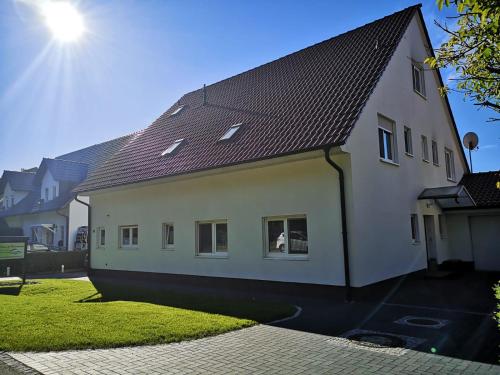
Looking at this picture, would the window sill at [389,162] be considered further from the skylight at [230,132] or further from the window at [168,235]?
the window at [168,235]

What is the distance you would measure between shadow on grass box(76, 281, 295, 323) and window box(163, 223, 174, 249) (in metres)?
2.24

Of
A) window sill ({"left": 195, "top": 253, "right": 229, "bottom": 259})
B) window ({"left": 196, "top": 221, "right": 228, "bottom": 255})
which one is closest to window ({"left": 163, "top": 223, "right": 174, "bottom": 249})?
window ({"left": 196, "top": 221, "right": 228, "bottom": 255})

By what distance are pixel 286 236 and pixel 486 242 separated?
A: 33.8 ft

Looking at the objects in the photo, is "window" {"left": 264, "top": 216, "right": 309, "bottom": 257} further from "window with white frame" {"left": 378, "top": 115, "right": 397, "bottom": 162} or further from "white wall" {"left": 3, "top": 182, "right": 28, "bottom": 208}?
"white wall" {"left": 3, "top": 182, "right": 28, "bottom": 208}

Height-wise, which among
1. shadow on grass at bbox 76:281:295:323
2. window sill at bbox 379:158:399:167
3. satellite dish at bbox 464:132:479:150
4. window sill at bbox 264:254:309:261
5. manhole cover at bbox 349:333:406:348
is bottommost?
manhole cover at bbox 349:333:406:348

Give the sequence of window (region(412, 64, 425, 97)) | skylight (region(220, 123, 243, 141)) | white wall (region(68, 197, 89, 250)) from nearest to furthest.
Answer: skylight (region(220, 123, 243, 141)) → window (region(412, 64, 425, 97)) → white wall (region(68, 197, 89, 250))

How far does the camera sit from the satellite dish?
21531 millimetres

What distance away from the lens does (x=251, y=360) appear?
5.57 metres

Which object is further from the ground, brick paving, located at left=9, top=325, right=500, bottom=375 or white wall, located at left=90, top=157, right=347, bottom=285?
white wall, located at left=90, top=157, right=347, bottom=285

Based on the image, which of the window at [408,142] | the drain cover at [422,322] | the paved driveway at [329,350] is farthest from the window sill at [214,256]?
the window at [408,142]

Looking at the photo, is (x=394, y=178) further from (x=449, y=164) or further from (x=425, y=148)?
(x=449, y=164)

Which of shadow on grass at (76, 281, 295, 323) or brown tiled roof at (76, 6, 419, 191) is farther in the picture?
brown tiled roof at (76, 6, 419, 191)

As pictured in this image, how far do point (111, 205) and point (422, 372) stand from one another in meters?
14.9

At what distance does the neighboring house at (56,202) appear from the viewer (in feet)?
84.2
